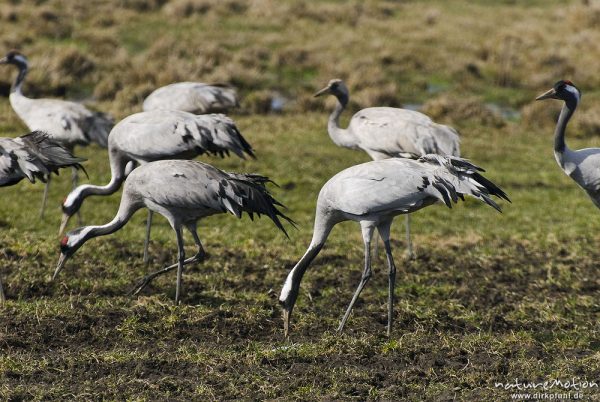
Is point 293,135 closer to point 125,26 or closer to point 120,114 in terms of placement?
point 120,114

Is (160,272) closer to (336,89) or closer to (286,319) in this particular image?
(286,319)

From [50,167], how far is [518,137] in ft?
31.7

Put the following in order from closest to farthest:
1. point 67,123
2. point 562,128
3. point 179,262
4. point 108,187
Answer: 1. point 562,128
2. point 179,262
3. point 108,187
4. point 67,123

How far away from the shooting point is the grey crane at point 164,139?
28.9 feet

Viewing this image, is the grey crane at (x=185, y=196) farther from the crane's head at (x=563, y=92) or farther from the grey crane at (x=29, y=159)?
the crane's head at (x=563, y=92)

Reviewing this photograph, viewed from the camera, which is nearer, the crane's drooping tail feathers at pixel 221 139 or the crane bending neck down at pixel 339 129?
Answer: the crane's drooping tail feathers at pixel 221 139

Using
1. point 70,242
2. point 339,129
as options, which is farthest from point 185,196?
point 339,129

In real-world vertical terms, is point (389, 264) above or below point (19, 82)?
above

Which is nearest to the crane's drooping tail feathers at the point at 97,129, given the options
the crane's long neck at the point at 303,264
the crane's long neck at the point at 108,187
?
the crane's long neck at the point at 108,187

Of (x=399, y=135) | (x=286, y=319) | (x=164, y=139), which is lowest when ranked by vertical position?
(x=286, y=319)

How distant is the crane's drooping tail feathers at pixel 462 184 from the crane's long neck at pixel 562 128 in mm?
1102

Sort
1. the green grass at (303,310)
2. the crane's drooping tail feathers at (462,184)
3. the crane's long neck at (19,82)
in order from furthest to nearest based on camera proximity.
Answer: the crane's long neck at (19,82), the crane's drooping tail feathers at (462,184), the green grass at (303,310)

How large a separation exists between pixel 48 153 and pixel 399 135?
3468 millimetres

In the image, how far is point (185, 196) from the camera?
7543 millimetres
